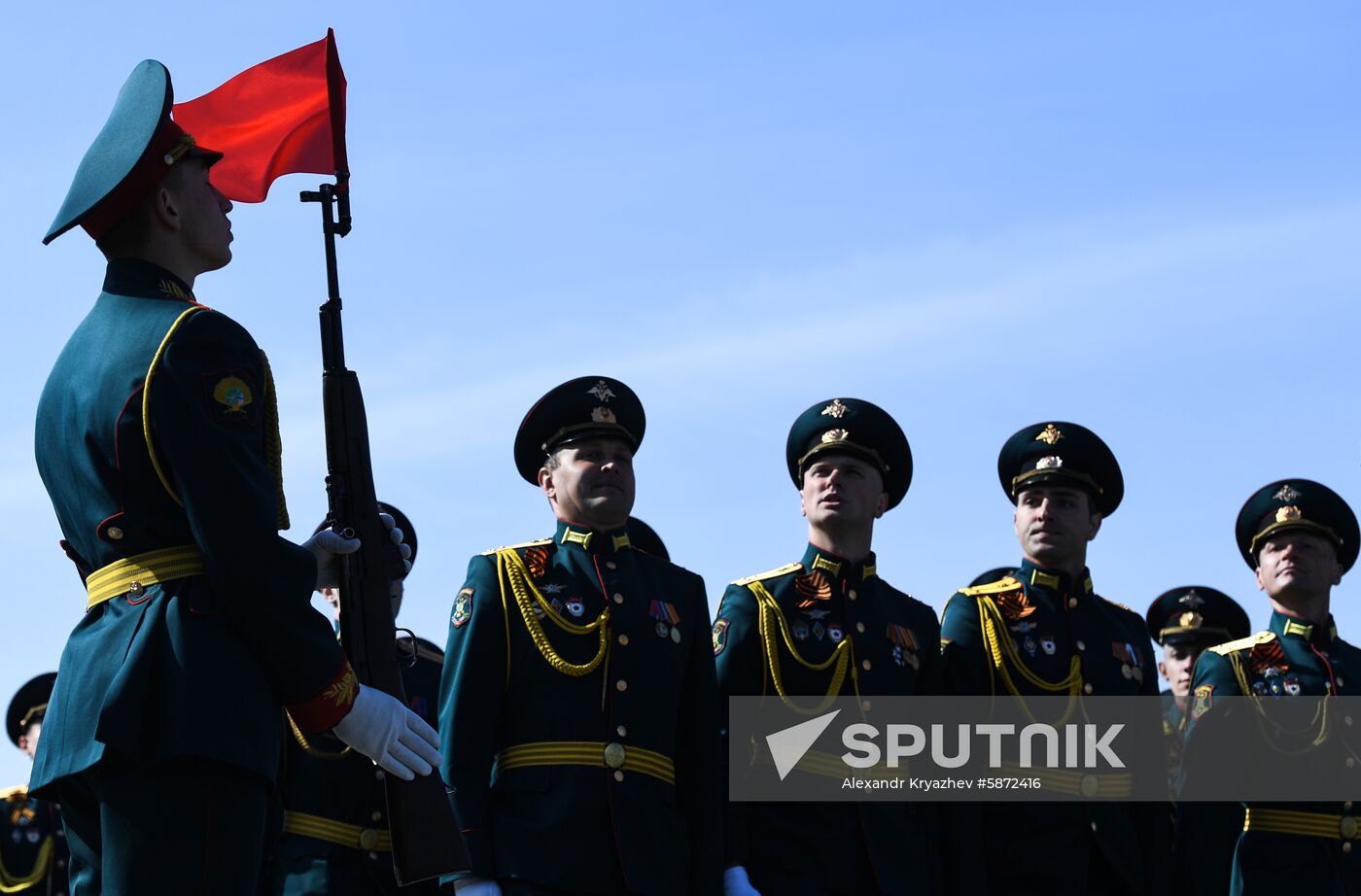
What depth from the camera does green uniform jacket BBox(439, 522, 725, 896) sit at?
7.18m

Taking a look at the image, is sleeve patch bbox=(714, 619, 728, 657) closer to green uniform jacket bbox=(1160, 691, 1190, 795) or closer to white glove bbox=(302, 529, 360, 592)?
green uniform jacket bbox=(1160, 691, 1190, 795)

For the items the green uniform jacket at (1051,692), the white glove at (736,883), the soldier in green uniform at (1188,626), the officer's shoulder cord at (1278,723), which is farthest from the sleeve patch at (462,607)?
the soldier in green uniform at (1188,626)

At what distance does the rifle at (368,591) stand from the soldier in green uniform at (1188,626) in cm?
775

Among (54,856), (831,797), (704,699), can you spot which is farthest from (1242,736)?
(54,856)

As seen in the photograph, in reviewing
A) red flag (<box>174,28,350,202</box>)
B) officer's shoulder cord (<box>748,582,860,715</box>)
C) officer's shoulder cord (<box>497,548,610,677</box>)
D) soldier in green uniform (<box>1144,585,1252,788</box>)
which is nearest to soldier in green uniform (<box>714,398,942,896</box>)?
officer's shoulder cord (<box>748,582,860,715</box>)

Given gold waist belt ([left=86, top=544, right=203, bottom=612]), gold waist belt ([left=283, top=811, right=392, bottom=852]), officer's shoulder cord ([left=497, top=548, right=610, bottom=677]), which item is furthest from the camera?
gold waist belt ([left=283, top=811, right=392, bottom=852])

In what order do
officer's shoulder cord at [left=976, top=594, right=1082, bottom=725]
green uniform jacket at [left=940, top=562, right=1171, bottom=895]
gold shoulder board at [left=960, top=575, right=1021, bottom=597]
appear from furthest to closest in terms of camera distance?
gold shoulder board at [left=960, top=575, right=1021, bottom=597] → officer's shoulder cord at [left=976, top=594, right=1082, bottom=725] → green uniform jacket at [left=940, top=562, right=1171, bottom=895]

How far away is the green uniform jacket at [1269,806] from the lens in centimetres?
949

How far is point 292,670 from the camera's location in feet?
16.6

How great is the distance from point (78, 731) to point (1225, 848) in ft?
20.4

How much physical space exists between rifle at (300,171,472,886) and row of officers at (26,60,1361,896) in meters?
0.12

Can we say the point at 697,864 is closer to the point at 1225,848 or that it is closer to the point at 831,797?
the point at 831,797

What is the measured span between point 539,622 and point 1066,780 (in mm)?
2737

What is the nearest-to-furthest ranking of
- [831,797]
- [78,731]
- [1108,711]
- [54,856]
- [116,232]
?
1. [78,731]
2. [116,232]
3. [831,797]
4. [1108,711]
5. [54,856]
